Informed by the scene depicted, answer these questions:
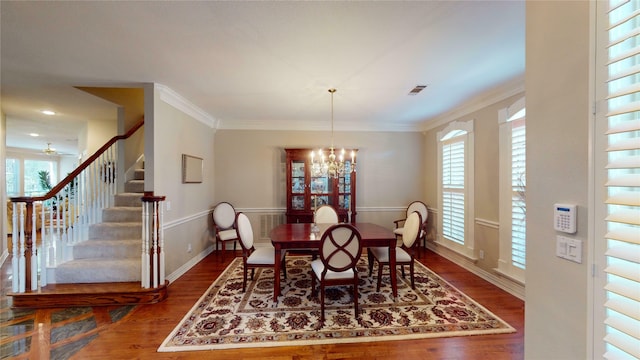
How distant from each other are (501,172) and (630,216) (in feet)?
8.26

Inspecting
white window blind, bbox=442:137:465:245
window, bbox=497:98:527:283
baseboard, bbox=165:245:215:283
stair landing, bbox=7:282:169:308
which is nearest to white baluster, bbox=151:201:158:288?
stair landing, bbox=7:282:169:308

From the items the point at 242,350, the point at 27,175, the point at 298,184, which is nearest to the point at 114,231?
the point at 242,350

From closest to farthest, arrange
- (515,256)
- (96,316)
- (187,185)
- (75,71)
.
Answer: (96,316)
(75,71)
(515,256)
(187,185)

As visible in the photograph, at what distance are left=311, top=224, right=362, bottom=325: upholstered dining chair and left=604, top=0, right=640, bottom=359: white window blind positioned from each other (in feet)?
5.31

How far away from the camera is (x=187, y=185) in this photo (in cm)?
370

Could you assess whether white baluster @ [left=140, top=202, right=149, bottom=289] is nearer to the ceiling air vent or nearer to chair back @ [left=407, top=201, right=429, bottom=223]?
the ceiling air vent

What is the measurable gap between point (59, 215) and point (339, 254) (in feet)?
10.8

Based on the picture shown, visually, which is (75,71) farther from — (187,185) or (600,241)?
(600,241)

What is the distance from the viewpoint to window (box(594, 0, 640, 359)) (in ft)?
2.61

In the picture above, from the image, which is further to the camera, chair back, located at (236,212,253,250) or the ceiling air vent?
the ceiling air vent

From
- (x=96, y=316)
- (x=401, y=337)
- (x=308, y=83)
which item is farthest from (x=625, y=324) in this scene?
(x=96, y=316)

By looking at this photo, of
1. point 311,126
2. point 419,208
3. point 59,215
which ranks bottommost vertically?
point 419,208

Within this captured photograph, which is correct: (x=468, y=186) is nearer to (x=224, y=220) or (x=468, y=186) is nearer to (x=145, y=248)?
(x=224, y=220)

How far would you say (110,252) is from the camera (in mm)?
→ 3059
